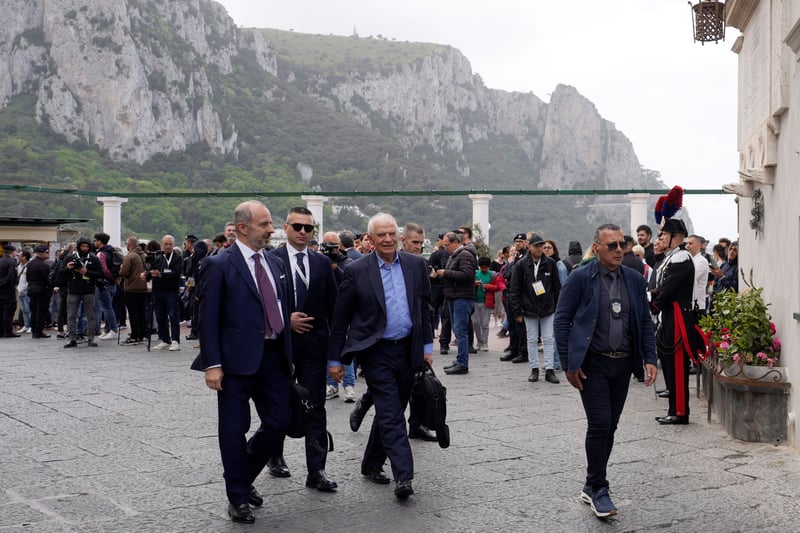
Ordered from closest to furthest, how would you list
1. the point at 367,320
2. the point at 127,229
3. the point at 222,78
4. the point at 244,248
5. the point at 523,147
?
the point at 244,248, the point at 367,320, the point at 127,229, the point at 222,78, the point at 523,147

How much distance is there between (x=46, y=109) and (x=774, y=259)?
83403mm

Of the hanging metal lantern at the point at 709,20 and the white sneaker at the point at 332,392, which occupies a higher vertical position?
the hanging metal lantern at the point at 709,20

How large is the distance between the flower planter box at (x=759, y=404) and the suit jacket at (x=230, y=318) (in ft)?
13.8

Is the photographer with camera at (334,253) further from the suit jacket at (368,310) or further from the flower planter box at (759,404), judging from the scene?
the flower planter box at (759,404)

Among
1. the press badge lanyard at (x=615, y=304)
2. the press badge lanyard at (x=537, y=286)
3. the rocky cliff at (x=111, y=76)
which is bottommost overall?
the press badge lanyard at (x=537, y=286)

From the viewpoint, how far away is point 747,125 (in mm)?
Result: 9609

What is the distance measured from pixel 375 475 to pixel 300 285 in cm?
135

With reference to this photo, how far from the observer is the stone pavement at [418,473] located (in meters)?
5.07

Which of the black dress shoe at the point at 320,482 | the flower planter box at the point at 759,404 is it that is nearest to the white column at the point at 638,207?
the flower planter box at the point at 759,404

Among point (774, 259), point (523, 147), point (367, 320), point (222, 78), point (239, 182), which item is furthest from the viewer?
point (523, 147)

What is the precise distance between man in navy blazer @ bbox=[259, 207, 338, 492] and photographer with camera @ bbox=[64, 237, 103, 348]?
913cm

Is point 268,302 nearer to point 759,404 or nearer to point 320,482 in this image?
point 320,482

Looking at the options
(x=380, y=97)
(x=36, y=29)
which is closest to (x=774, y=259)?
(x=36, y=29)

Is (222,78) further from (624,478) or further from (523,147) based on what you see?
(624,478)
